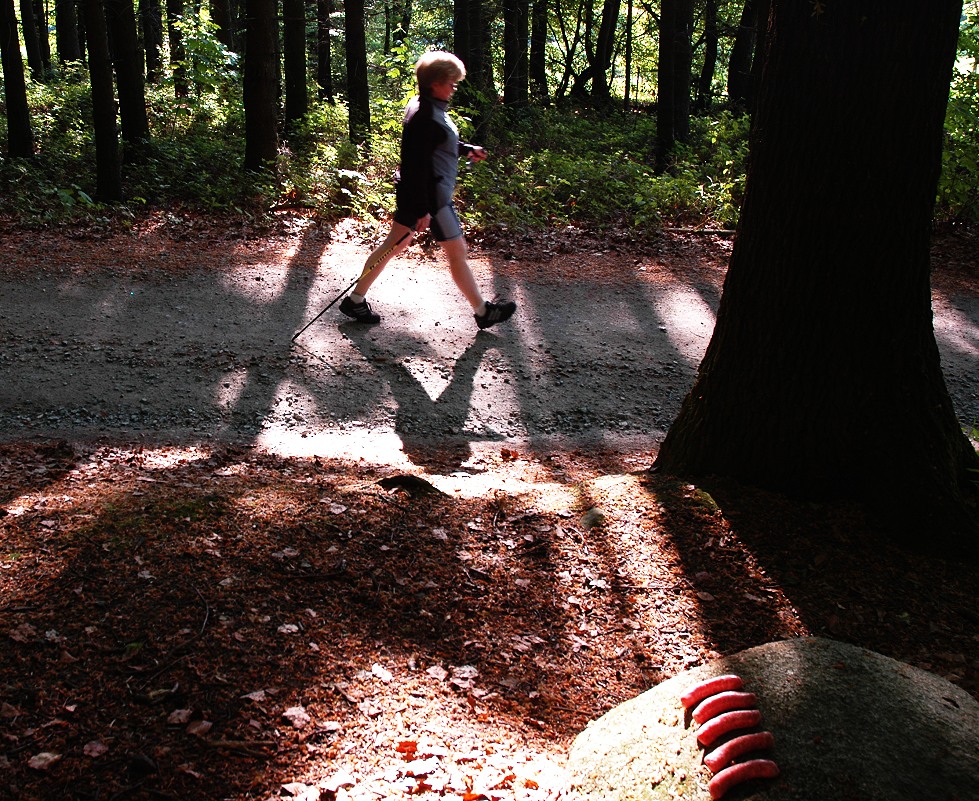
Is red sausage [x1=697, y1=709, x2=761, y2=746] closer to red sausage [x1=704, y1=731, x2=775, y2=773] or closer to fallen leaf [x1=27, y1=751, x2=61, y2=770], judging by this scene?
red sausage [x1=704, y1=731, x2=775, y2=773]

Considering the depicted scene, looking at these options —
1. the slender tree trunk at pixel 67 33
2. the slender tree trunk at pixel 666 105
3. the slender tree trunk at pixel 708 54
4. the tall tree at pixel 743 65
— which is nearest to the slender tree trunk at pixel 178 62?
the slender tree trunk at pixel 67 33

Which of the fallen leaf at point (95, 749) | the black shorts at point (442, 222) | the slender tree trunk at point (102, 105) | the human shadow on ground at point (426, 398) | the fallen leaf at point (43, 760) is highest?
the slender tree trunk at point (102, 105)

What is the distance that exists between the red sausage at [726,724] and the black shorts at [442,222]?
545 cm

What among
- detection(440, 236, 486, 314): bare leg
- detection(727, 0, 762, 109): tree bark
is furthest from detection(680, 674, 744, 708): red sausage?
detection(727, 0, 762, 109): tree bark

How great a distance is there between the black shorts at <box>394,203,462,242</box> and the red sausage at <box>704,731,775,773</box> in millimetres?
5551

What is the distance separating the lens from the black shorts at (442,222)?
7246 millimetres

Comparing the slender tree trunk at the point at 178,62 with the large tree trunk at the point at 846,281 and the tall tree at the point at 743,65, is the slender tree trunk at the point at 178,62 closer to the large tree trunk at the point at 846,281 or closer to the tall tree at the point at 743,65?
the tall tree at the point at 743,65

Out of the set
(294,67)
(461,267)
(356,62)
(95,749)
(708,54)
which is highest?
(708,54)

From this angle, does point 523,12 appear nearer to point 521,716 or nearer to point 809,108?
point 809,108

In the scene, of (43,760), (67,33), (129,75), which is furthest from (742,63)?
(43,760)

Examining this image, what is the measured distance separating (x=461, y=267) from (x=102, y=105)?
674 cm

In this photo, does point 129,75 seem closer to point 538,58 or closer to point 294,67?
point 294,67

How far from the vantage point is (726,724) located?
2.59 metres

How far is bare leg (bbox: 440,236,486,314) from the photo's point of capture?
736 centimetres
